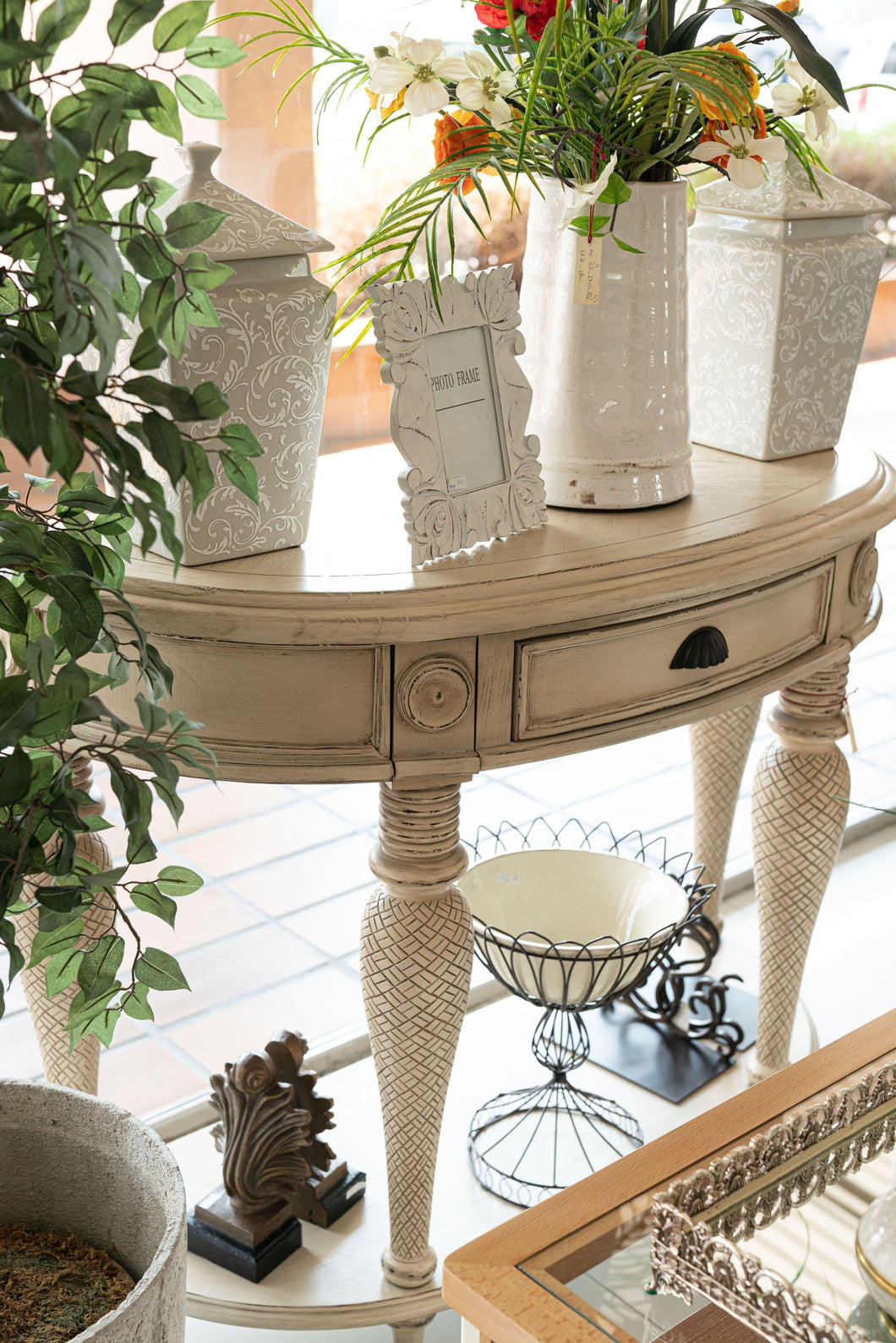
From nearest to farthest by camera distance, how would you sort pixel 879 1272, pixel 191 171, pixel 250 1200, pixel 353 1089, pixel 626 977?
pixel 879 1272 < pixel 191 171 < pixel 250 1200 < pixel 626 977 < pixel 353 1089

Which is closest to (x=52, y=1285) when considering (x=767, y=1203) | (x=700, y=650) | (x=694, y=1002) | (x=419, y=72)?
(x=767, y=1203)

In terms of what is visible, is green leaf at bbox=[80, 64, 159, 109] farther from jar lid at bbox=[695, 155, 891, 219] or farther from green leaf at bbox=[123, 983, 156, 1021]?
jar lid at bbox=[695, 155, 891, 219]

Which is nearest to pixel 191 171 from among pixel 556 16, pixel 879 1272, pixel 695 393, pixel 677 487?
pixel 556 16

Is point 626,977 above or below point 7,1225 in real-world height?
below

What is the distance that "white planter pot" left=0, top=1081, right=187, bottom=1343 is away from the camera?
95cm

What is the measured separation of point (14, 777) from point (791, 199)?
0.98m

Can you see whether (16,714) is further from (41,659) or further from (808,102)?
(808,102)

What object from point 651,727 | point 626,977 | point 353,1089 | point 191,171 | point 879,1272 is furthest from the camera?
point 353,1089

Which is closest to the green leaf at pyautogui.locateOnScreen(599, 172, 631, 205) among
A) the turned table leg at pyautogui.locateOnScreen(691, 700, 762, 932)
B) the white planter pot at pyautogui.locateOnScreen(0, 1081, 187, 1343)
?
the white planter pot at pyautogui.locateOnScreen(0, 1081, 187, 1343)

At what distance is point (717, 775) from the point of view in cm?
197

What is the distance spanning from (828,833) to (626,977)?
11.4 inches

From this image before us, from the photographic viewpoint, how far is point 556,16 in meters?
1.06

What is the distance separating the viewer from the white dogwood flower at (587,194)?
3.49 ft

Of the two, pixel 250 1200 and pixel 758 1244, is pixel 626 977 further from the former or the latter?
pixel 758 1244
